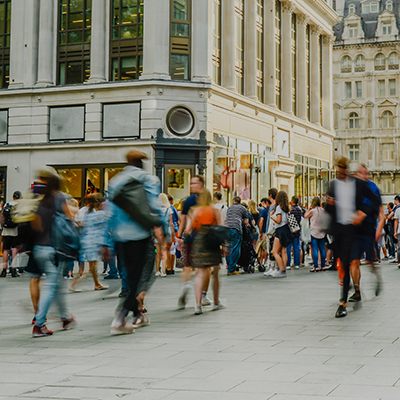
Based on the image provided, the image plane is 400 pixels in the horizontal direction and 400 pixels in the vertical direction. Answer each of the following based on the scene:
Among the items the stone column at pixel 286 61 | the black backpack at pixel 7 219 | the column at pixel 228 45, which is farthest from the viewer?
the stone column at pixel 286 61

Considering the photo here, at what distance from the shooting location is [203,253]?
9492 mm

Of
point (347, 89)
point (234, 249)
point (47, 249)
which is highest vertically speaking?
point (347, 89)

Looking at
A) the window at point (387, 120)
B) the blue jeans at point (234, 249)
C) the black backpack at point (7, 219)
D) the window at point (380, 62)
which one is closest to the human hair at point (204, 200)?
the blue jeans at point (234, 249)

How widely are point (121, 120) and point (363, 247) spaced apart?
21786 millimetres

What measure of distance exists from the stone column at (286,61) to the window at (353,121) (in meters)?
29.6

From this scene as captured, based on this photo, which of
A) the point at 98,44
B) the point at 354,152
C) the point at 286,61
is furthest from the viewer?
the point at 354,152

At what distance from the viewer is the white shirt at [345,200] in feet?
30.4

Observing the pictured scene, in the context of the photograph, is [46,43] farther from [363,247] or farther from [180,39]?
[363,247]

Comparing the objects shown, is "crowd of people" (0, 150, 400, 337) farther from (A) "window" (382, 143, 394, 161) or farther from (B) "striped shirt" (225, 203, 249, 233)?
(A) "window" (382, 143, 394, 161)

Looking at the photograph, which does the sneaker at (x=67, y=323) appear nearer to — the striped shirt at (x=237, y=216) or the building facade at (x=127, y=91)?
the striped shirt at (x=237, y=216)

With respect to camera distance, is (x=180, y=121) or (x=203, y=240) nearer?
(x=203, y=240)

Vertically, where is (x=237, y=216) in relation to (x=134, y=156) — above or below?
below

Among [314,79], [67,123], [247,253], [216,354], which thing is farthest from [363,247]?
[314,79]

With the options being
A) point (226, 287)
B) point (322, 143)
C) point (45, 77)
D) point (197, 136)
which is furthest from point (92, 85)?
point (322, 143)
